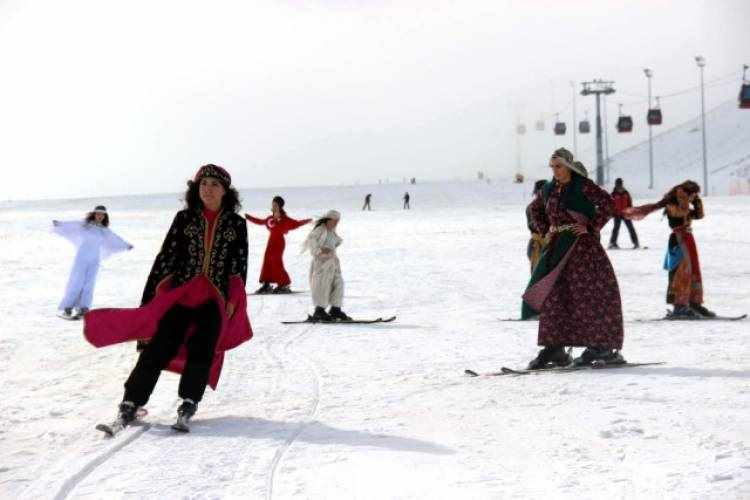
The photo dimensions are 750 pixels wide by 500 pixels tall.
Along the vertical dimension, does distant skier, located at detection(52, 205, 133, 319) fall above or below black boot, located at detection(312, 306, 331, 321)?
above

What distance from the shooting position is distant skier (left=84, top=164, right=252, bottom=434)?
21.4ft

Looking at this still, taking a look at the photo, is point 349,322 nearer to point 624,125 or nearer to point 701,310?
point 701,310

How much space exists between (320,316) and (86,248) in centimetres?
350

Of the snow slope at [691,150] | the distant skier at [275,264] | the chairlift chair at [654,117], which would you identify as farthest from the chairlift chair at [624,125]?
the snow slope at [691,150]

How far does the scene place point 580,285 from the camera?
27.0 ft

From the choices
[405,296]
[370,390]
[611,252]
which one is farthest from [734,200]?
[370,390]

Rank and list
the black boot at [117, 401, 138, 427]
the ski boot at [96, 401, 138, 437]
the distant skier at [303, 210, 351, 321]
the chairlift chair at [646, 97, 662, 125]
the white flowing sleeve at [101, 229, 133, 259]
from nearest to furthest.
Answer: the ski boot at [96, 401, 138, 437] < the black boot at [117, 401, 138, 427] < the distant skier at [303, 210, 351, 321] < the white flowing sleeve at [101, 229, 133, 259] < the chairlift chair at [646, 97, 662, 125]

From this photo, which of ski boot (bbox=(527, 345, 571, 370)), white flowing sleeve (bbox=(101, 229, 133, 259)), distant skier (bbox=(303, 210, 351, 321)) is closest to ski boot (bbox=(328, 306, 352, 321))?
distant skier (bbox=(303, 210, 351, 321))

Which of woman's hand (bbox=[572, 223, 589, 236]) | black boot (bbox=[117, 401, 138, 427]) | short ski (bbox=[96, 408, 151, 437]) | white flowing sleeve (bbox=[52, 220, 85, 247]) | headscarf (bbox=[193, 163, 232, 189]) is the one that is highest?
headscarf (bbox=[193, 163, 232, 189])

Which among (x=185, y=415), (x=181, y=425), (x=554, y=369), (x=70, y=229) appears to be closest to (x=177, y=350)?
(x=185, y=415)

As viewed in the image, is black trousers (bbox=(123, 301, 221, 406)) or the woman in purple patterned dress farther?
the woman in purple patterned dress

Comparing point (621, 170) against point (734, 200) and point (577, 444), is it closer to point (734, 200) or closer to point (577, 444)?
point (734, 200)

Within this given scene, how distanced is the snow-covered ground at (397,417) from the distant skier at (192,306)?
1.04 feet

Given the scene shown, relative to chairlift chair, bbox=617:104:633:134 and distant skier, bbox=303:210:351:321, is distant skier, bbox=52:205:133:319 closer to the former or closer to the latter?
distant skier, bbox=303:210:351:321
